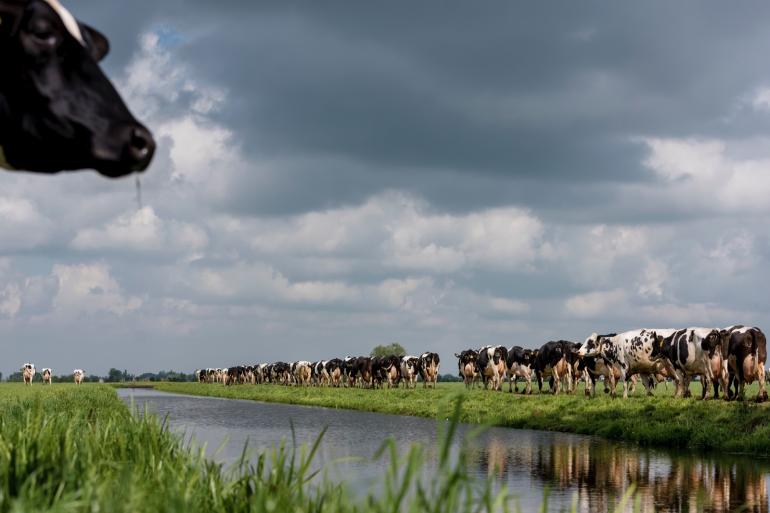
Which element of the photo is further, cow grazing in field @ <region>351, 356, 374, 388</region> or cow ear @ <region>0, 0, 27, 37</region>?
cow grazing in field @ <region>351, 356, 374, 388</region>

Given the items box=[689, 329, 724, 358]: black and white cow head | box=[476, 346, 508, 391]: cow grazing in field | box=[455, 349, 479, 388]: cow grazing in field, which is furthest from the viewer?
box=[455, 349, 479, 388]: cow grazing in field

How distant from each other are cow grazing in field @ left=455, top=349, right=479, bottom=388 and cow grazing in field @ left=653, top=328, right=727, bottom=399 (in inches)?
725

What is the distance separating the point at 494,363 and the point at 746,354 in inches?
764

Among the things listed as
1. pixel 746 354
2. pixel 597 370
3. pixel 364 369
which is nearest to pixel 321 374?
pixel 364 369

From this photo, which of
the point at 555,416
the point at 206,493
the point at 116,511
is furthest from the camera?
the point at 555,416

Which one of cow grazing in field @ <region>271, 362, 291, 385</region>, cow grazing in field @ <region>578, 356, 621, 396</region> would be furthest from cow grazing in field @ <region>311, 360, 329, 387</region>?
cow grazing in field @ <region>578, 356, 621, 396</region>

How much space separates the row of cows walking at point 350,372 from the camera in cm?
5331

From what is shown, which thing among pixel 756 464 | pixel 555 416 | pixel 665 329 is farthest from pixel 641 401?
pixel 756 464

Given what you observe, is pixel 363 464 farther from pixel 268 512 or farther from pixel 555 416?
pixel 555 416

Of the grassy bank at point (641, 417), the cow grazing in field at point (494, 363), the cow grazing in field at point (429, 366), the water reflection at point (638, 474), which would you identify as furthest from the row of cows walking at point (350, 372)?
the water reflection at point (638, 474)

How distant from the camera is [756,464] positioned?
14.6 meters

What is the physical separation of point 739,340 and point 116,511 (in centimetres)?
2274

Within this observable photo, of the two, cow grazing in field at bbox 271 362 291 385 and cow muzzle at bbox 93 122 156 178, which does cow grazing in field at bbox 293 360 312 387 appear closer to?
cow grazing in field at bbox 271 362 291 385

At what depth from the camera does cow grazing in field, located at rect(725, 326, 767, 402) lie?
23.2 meters
